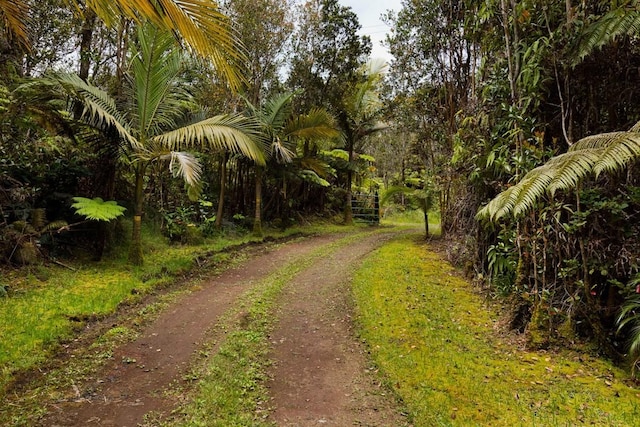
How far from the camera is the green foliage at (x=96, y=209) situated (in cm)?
607

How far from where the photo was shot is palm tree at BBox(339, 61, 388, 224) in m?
15.2

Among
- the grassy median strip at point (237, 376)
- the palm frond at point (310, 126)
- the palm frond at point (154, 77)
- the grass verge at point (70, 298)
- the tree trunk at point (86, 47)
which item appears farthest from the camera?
the palm frond at point (310, 126)

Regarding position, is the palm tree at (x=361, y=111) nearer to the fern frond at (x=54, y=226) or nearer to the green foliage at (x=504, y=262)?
the green foliage at (x=504, y=262)

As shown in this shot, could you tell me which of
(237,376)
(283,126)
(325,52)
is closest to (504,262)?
(237,376)

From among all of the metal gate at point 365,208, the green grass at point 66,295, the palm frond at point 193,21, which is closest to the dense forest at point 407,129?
the palm frond at point 193,21

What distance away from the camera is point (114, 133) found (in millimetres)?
7031

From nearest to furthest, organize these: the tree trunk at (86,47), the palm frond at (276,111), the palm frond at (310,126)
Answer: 1. the tree trunk at (86,47)
2. the palm frond at (276,111)
3. the palm frond at (310,126)

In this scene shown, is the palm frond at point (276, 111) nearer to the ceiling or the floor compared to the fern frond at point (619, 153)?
nearer to the ceiling

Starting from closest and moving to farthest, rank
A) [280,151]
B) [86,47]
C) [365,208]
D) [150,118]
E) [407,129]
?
[150,118] < [86,47] < [280,151] < [407,129] < [365,208]

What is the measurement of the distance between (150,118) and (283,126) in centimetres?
487

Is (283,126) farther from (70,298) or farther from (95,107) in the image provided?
(70,298)

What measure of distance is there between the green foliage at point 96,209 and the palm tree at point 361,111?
33.9 ft

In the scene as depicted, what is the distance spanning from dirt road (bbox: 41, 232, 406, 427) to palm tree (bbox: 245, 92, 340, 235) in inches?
204

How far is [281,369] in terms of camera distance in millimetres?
3906
